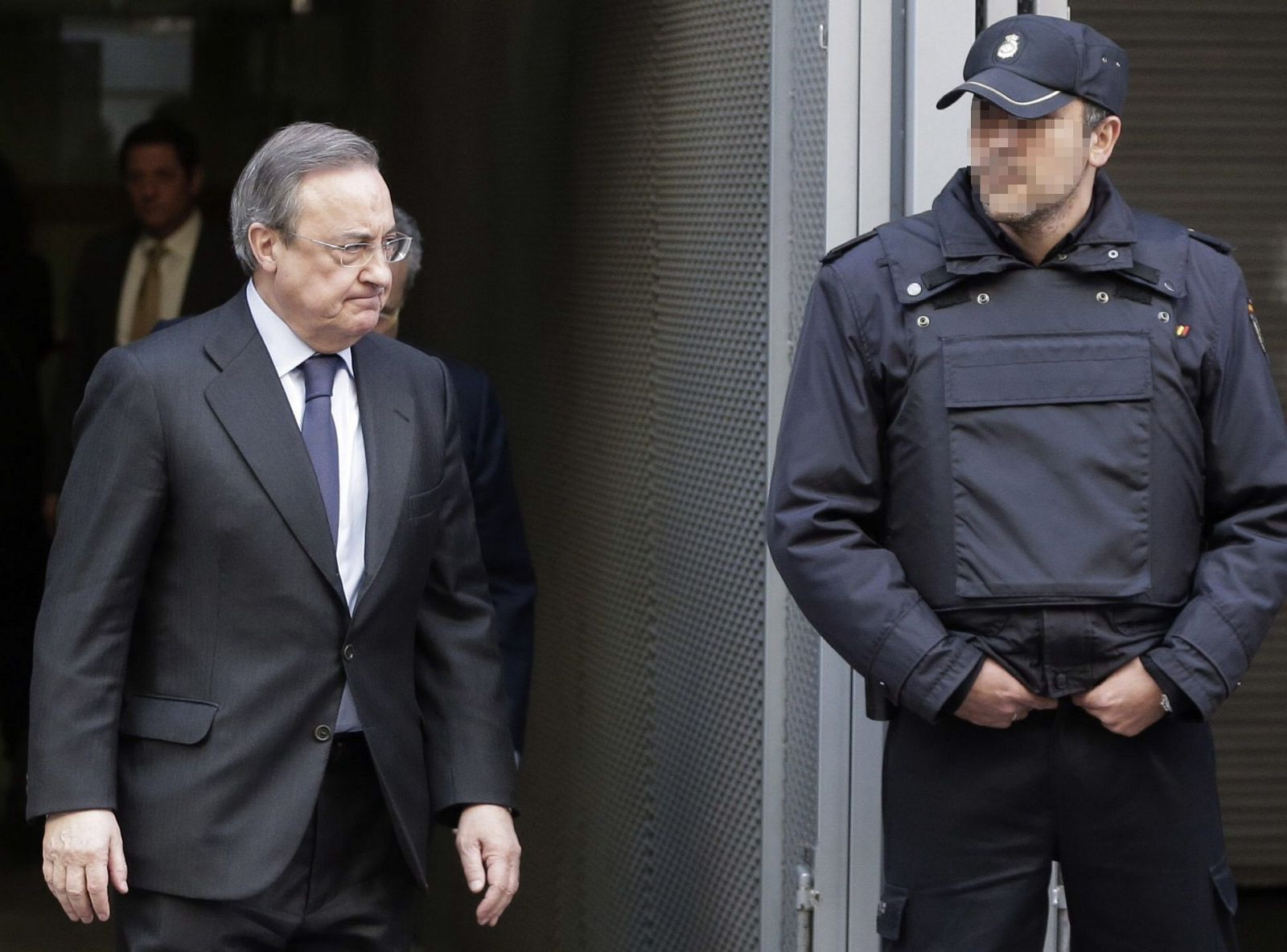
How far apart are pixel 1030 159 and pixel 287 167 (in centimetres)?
102

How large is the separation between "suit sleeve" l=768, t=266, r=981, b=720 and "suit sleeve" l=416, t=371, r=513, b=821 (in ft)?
1.60

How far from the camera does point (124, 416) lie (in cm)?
248

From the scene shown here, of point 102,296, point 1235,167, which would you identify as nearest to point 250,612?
point 1235,167

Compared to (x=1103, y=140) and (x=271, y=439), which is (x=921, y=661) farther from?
(x=271, y=439)

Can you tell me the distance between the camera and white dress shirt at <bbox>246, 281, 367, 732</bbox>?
257 cm

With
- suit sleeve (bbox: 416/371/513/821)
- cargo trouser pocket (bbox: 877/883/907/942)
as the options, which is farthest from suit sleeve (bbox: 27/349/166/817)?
cargo trouser pocket (bbox: 877/883/907/942)

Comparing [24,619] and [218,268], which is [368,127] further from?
[24,619]

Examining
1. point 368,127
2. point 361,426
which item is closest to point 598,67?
point 361,426

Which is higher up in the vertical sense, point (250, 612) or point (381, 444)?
point (381, 444)

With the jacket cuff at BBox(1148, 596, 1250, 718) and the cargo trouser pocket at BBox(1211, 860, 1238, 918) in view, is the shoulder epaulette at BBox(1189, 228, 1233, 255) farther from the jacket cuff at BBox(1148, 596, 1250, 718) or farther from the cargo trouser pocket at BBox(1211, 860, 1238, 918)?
the cargo trouser pocket at BBox(1211, 860, 1238, 918)

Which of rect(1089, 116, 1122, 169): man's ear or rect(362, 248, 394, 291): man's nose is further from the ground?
rect(1089, 116, 1122, 169): man's ear

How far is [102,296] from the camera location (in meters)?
6.25

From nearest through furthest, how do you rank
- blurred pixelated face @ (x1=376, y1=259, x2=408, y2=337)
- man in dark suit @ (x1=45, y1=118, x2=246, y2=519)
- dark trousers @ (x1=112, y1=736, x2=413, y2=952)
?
dark trousers @ (x1=112, y1=736, x2=413, y2=952) < blurred pixelated face @ (x1=376, y1=259, x2=408, y2=337) < man in dark suit @ (x1=45, y1=118, x2=246, y2=519)

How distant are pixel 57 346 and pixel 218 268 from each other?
127 cm
